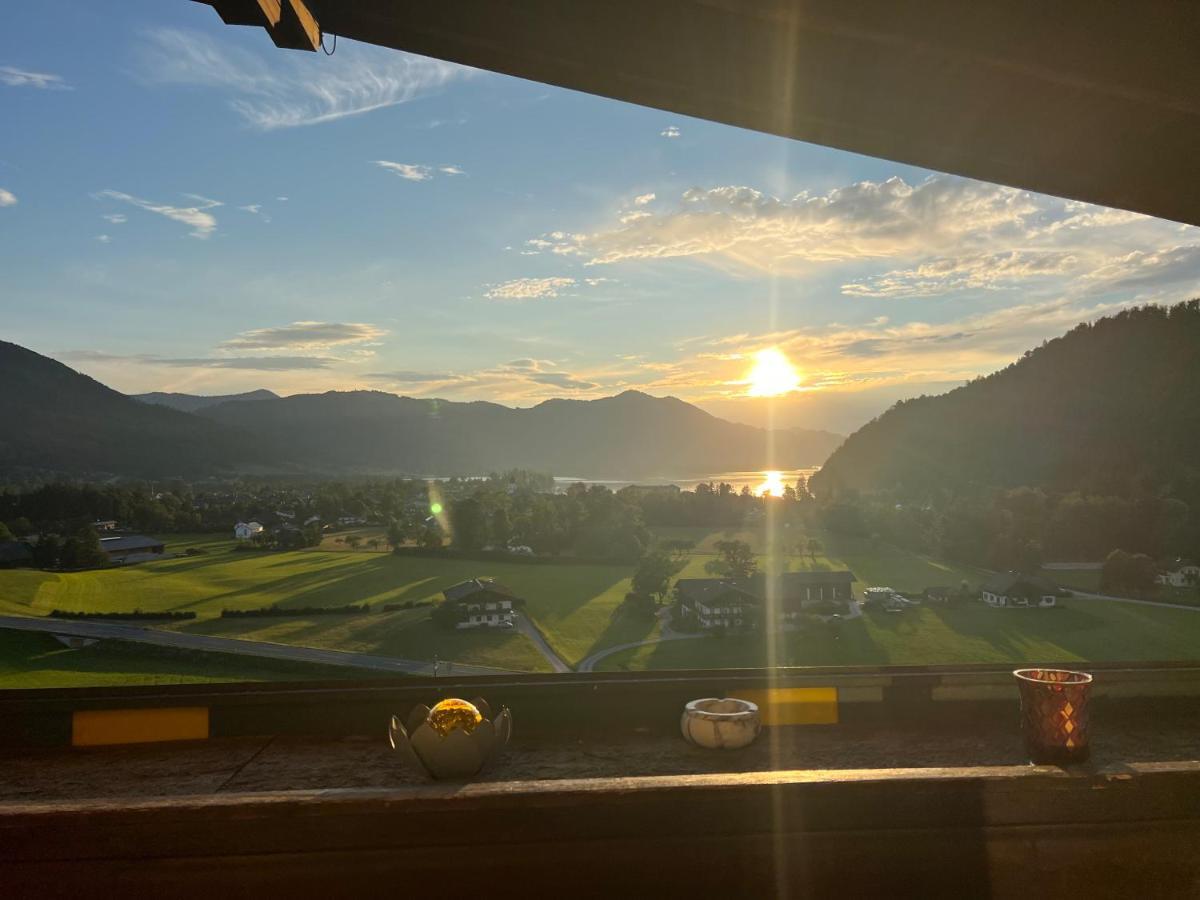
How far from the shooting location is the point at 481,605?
9477 mm

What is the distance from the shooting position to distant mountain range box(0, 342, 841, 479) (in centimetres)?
2027

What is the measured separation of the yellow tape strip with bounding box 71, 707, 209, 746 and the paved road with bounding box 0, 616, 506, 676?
192 inches

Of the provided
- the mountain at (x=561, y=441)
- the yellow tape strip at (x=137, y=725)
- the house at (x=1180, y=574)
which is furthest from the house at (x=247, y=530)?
the mountain at (x=561, y=441)

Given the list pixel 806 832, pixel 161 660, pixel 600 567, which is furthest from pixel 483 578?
pixel 806 832

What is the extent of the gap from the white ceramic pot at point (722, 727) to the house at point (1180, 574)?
11.8 metres

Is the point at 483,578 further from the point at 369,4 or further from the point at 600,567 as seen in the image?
the point at 369,4

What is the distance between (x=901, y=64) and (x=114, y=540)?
10.9 m

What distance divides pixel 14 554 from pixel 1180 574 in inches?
625

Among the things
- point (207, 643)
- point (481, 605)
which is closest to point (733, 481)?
point (481, 605)

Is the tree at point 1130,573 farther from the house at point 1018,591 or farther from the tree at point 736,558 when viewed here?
the tree at point 736,558

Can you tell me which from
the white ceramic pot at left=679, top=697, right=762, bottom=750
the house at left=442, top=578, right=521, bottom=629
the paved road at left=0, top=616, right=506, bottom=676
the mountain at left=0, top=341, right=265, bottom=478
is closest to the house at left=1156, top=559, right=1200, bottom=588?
the house at left=442, top=578, right=521, bottom=629

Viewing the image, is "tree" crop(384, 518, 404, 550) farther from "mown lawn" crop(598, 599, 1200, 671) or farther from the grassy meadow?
"mown lawn" crop(598, 599, 1200, 671)

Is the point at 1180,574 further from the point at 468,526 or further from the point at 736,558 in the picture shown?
Answer: the point at 468,526

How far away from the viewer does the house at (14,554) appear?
7741mm
